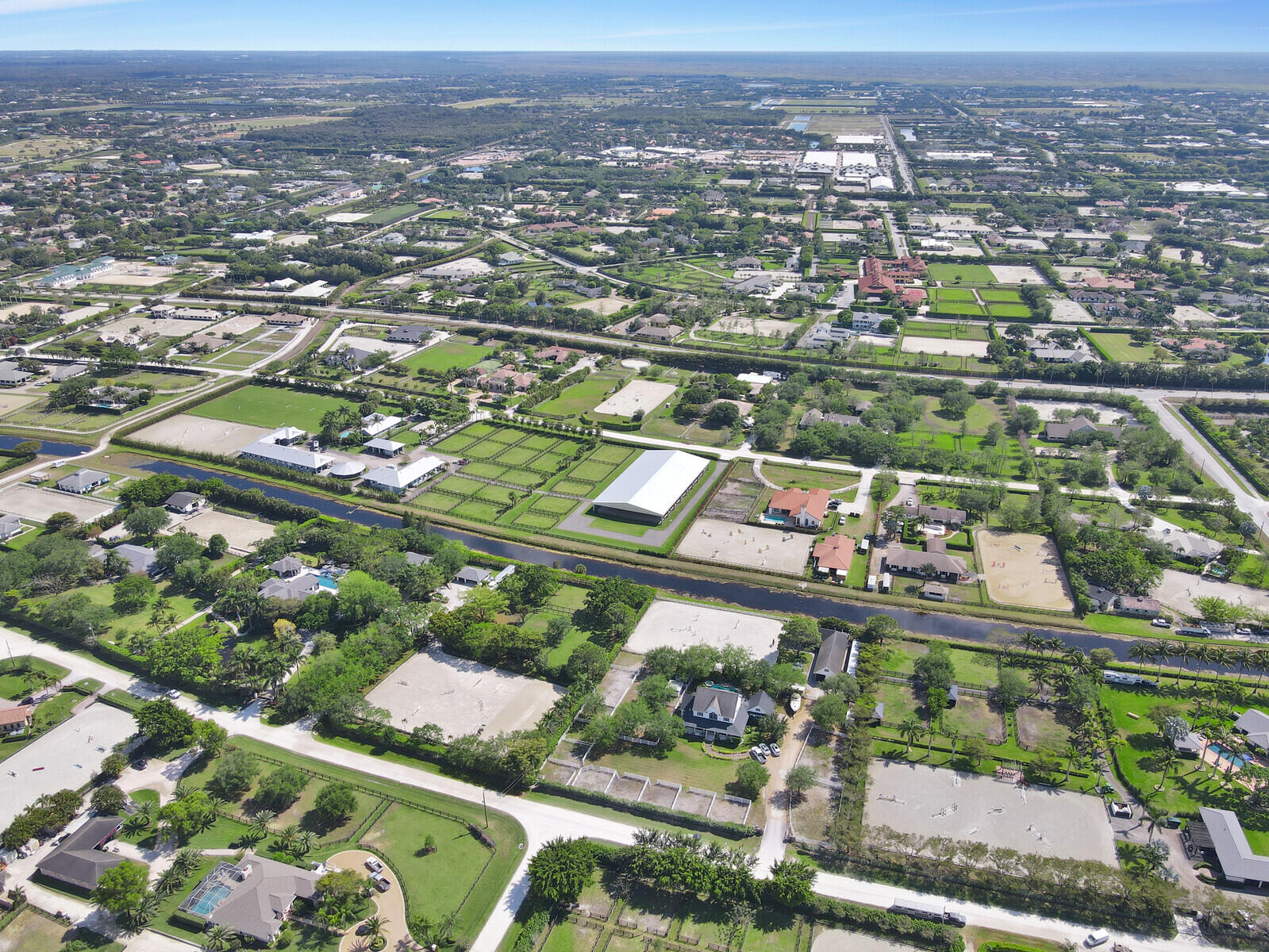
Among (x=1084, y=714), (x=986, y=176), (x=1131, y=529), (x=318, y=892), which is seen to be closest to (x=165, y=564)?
(x=318, y=892)

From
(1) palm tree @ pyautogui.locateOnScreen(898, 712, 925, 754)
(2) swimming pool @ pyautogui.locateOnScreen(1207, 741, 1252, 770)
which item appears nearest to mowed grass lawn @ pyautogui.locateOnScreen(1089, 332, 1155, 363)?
(2) swimming pool @ pyautogui.locateOnScreen(1207, 741, 1252, 770)

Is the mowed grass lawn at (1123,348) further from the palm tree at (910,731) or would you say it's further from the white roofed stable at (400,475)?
the white roofed stable at (400,475)

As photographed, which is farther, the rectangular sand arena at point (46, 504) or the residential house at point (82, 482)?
the residential house at point (82, 482)

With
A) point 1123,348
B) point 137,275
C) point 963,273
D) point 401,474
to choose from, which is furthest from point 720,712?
point 137,275

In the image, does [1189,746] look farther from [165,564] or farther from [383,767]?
[165,564]

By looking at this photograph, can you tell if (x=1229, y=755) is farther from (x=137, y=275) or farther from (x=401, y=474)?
(x=137, y=275)

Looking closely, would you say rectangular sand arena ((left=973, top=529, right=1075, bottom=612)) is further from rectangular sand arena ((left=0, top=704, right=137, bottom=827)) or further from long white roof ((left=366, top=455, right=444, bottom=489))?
rectangular sand arena ((left=0, top=704, right=137, bottom=827))

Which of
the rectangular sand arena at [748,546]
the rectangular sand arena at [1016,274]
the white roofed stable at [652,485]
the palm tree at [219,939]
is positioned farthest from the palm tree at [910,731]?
the rectangular sand arena at [1016,274]
